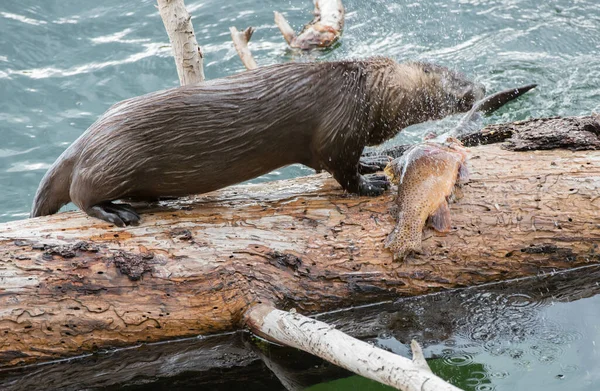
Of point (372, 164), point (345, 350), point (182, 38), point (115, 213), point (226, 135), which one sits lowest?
point (345, 350)

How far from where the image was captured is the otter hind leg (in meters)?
3.74

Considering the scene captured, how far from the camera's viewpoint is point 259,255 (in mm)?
3684

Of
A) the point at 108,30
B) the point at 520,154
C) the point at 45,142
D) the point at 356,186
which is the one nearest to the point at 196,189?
the point at 356,186

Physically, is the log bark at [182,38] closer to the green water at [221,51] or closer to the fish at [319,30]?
the green water at [221,51]

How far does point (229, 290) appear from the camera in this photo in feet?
11.9

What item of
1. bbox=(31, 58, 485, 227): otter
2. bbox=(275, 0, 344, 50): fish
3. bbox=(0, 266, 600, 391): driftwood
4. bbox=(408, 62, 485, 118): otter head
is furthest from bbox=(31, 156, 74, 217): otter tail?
bbox=(275, 0, 344, 50): fish

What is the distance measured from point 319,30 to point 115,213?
4165 millimetres

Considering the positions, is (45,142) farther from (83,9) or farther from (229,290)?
(229,290)

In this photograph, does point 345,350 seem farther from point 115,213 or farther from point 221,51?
point 221,51

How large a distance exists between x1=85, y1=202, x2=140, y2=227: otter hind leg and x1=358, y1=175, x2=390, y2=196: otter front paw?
1130 mm

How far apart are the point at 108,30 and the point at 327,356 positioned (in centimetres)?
594

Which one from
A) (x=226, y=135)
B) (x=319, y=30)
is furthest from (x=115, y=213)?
(x=319, y=30)

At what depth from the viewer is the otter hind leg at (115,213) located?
3.74 m

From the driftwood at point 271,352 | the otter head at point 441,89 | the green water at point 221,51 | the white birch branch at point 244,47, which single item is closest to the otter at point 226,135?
the otter head at point 441,89
